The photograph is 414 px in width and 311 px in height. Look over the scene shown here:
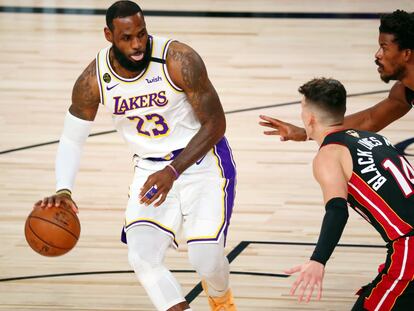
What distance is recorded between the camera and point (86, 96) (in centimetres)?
562

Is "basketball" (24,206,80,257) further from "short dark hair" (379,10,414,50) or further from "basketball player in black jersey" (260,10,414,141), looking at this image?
"short dark hair" (379,10,414,50)

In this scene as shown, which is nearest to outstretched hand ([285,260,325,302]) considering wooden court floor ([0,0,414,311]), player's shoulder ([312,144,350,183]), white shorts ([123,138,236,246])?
player's shoulder ([312,144,350,183])

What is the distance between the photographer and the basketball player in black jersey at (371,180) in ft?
15.2

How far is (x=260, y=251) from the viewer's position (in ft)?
23.8

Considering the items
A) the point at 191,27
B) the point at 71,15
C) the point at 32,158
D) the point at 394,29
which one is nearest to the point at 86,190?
the point at 32,158

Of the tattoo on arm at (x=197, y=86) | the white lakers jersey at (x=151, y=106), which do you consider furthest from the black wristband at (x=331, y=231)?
the white lakers jersey at (x=151, y=106)

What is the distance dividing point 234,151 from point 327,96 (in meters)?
4.90

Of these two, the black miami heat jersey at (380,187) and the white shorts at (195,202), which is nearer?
the black miami heat jersey at (380,187)

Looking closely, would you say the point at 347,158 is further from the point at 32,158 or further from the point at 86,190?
the point at 32,158

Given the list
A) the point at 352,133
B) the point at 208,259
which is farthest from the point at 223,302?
the point at 352,133

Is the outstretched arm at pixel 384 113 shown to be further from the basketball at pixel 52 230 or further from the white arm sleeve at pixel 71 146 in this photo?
the basketball at pixel 52 230

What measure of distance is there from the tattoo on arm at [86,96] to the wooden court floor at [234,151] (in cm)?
133

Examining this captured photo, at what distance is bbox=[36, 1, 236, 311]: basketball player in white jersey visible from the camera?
5379mm

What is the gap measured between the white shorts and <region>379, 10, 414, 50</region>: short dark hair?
1.19 meters
